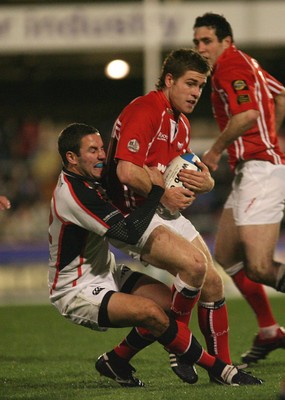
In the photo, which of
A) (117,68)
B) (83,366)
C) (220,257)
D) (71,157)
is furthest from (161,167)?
(117,68)

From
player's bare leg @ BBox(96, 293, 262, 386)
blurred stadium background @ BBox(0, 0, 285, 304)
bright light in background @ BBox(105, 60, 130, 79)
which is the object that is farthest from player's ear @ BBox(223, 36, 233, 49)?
bright light in background @ BBox(105, 60, 130, 79)

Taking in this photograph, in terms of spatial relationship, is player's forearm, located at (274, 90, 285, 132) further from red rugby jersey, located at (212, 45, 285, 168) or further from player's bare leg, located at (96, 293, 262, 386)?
player's bare leg, located at (96, 293, 262, 386)

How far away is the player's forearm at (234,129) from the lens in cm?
641

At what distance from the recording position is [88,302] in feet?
17.9

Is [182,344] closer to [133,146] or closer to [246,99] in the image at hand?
[133,146]

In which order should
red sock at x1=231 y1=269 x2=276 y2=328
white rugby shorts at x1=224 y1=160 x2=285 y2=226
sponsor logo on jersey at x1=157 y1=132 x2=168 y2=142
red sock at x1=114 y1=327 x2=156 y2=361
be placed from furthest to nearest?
red sock at x1=231 y1=269 x2=276 y2=328
white rugby shorts at x1=224 y1=160 x2=285 y2=226
sponsor logo on jersey at x1=157 y1=132 x2=168 y2=142
red sock at x1=114 y1=327 x2=156 y2=361

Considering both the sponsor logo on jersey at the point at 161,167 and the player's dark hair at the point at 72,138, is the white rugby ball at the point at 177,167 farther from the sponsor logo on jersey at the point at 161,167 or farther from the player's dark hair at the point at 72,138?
the player's dark hair at the point at 72,138

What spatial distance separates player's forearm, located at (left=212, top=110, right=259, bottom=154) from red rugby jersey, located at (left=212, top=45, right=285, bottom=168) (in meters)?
0.07

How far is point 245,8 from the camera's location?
12.9 meters

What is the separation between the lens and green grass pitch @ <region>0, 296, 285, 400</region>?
5328 millimetres

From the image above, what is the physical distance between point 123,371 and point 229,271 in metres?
1.44

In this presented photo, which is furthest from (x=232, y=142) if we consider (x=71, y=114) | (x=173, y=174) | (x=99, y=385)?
(x=71, y=114)

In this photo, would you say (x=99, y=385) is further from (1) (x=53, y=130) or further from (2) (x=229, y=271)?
(1) (x=53, y=130)

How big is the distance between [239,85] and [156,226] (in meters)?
1.46
